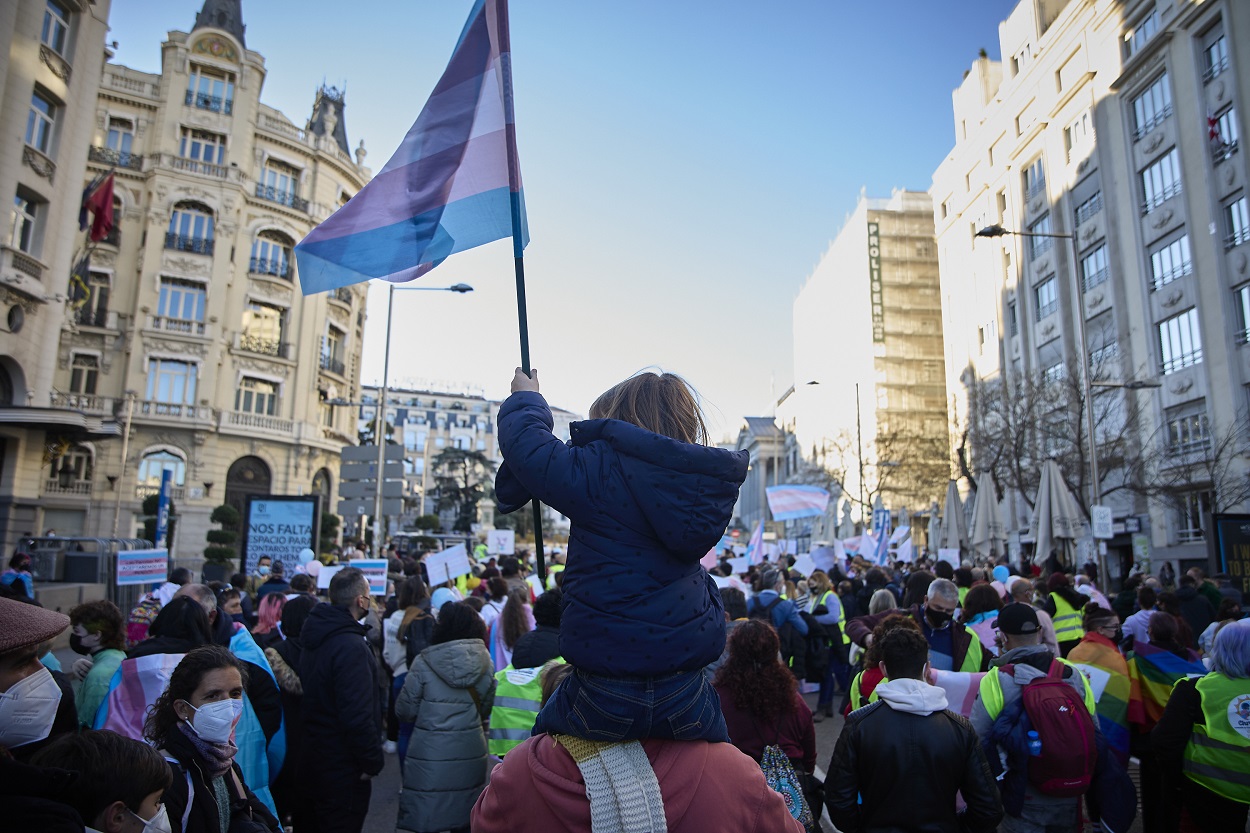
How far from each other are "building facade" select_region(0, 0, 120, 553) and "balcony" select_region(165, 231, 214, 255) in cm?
1600

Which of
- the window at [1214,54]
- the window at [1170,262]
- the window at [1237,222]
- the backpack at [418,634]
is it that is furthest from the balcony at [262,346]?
the window at [1214,54]

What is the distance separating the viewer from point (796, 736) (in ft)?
14.9

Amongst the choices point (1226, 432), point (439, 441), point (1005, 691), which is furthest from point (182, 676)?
point (439, 441)

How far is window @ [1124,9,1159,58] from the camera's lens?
3155 centimetres

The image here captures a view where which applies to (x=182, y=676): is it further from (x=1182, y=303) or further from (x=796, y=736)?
(x=1182, y=303)

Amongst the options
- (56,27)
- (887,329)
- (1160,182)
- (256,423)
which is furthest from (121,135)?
(887,329)

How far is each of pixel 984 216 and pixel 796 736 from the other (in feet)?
154

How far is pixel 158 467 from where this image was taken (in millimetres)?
38875

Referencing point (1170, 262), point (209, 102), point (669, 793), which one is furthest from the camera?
point (209, 102)

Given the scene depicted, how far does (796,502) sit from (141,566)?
15.9 m

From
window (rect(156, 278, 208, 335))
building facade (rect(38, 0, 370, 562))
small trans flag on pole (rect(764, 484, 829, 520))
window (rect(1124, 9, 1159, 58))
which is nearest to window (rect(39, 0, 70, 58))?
building facade (rect(38, 0, 370, 562))

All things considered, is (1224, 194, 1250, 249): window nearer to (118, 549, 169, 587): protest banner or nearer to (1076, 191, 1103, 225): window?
(1076, 191, 1103, 225): window

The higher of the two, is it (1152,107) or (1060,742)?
(1152,107)

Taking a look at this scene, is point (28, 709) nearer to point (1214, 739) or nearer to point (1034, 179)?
point (1214, 739)
